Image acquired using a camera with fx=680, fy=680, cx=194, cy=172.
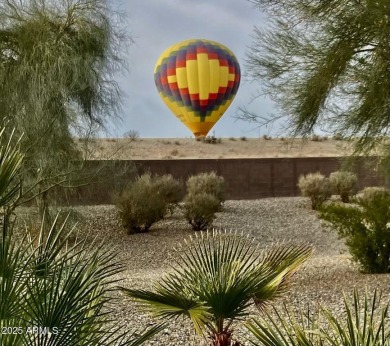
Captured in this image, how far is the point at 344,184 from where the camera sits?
92.7 ft

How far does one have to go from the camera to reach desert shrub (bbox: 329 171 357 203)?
92.2 feet

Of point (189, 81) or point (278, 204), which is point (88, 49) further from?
point (189, 81)

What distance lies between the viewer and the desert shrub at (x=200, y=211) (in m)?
20.5

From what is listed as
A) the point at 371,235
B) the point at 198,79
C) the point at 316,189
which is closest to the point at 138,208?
the point at 316,189

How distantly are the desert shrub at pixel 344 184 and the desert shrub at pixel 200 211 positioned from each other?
9019 millimetres

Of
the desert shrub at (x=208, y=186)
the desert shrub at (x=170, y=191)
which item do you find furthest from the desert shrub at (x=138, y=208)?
the desert shrub at (x=208, y=186)

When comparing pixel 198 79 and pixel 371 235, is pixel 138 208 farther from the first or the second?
pixel 198 79

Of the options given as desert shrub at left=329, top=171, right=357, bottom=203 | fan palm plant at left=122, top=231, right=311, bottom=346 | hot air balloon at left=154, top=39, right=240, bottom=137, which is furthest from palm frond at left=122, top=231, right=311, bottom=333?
hot air balloon at left=154, top=39, right=240, bottom=137

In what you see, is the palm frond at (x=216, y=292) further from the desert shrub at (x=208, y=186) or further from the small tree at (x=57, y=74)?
the desert shrub at (x=208, y=186)

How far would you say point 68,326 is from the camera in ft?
9.40

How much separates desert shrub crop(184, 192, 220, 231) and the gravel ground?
45cm

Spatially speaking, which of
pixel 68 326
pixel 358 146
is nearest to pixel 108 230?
pixel 358 146

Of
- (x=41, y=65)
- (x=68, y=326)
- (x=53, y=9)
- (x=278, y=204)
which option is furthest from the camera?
(x=278, y=204)

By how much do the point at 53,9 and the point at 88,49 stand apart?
4.51 feet
